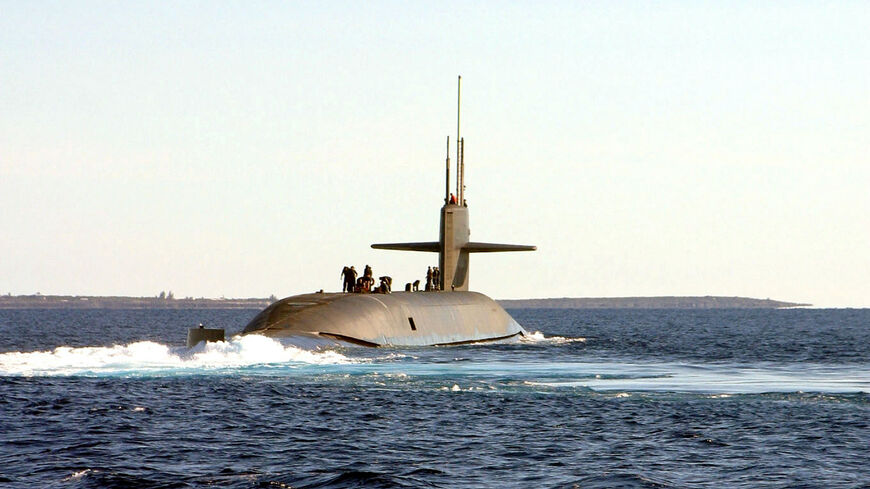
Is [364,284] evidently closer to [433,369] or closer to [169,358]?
[169,358]

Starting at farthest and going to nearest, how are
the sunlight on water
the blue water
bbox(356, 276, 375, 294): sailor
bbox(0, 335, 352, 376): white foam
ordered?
1. bbox(356, 276, 375, 294): sailor
2. bbox(0, 335, 352, 376): white foam
3. the sunlight on water
4. the blue water

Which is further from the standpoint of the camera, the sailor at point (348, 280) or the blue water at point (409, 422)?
the sailor at point (348, 280)

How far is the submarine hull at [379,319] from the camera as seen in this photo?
40906 millimetres

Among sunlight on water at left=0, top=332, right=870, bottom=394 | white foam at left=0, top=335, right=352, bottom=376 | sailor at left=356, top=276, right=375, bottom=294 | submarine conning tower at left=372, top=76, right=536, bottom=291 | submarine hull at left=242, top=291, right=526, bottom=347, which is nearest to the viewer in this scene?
sunlight on water at left=0, top=332, right=870, bottom=394

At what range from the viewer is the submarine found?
4122 centimetres

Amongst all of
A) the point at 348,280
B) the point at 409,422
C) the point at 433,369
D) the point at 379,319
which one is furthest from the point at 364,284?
the point at 409,422

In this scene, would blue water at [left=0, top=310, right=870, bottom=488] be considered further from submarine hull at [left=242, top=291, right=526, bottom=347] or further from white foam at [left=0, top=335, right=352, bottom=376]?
submarine hull at [left=242, top=291, right=526, bottom=347]

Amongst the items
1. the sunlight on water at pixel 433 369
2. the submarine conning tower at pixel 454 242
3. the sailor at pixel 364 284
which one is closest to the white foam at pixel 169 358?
the sunlight on water at pixel 433 369

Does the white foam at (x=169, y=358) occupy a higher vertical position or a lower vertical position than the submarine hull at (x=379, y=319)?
lower

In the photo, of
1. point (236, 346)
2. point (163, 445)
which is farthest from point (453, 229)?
point (163, 445)

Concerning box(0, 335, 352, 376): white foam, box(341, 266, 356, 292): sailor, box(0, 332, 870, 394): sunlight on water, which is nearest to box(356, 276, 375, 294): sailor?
box(341, 266, 356, 292): sailor

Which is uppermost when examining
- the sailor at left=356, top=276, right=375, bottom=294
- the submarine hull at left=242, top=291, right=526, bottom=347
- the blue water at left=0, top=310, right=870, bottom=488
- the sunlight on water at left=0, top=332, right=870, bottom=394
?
the sailor at left=356, top=276, right=375, bottom=294

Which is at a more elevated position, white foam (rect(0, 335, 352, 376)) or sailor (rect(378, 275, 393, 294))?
sailor (rect(378, 275, 393, 294))

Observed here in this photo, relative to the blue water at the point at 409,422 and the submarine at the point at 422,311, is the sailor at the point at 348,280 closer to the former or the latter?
the submarine at the point at 422,311
